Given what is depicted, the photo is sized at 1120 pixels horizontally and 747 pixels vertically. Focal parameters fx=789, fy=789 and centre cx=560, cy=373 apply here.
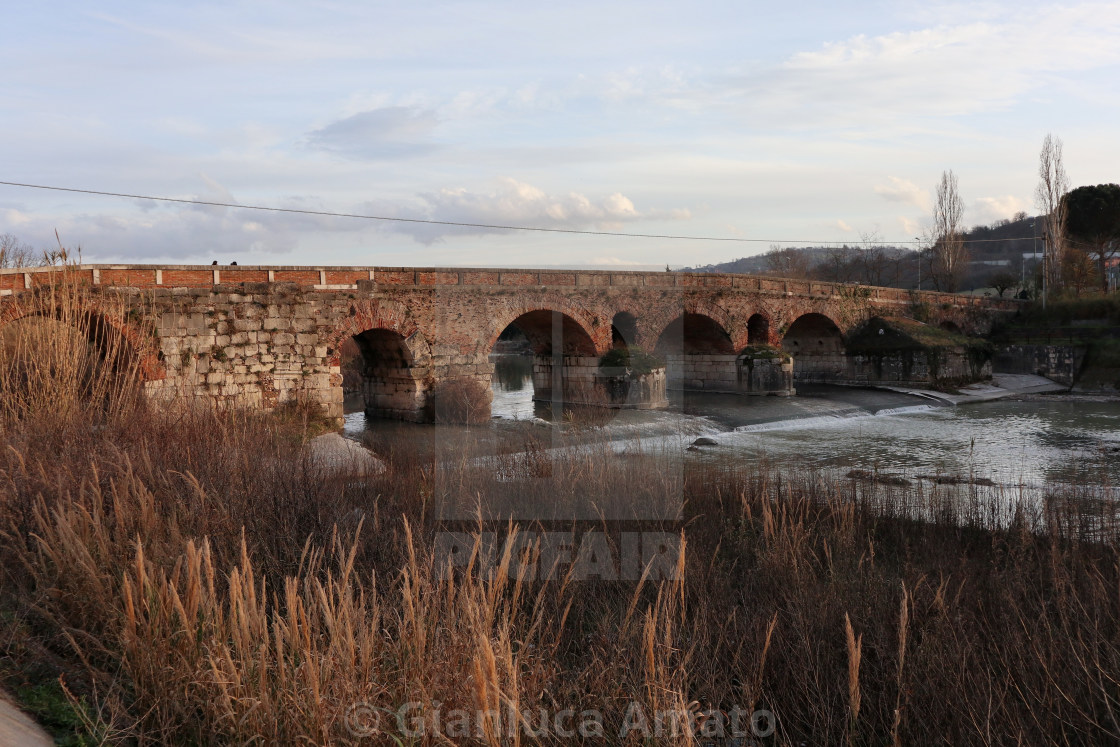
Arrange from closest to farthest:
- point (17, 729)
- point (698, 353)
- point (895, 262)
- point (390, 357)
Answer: point (17, 729) → point (390, 357) → point (698, 353) → point (895, 262)

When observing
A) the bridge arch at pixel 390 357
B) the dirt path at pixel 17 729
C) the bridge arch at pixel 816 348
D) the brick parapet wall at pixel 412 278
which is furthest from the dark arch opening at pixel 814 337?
the dirt path at pixel 17 729

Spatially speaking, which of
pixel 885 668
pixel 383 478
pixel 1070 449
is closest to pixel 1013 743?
pixel 885 668

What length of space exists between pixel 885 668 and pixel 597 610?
153 centimetres

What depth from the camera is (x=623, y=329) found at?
25000 millimetres

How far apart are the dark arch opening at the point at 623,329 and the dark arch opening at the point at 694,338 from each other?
1.98 m

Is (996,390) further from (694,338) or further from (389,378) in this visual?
(389,378)

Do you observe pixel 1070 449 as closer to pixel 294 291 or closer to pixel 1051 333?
pixel 294 291

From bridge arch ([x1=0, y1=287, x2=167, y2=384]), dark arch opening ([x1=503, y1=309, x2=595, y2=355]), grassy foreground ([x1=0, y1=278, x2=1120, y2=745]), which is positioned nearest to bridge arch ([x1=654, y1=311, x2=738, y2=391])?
dark arch opening ([x1=503, y1=309, x2=595, y2=355])

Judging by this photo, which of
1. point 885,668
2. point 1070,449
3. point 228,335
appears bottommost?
point 1070,449

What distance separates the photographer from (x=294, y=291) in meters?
17.1

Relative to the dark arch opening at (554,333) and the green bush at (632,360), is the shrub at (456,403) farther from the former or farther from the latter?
the green bush at (632,360)

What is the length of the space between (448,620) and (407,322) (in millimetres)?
16285

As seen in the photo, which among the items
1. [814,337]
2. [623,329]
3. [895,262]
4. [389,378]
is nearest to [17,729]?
[389,378]

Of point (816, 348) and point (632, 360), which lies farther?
point (816, 348)
